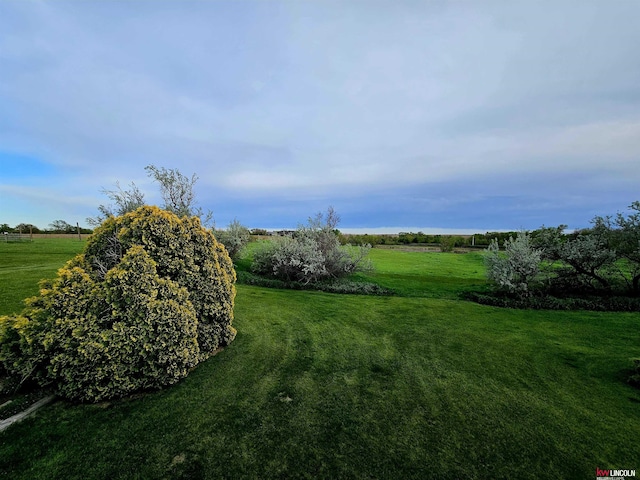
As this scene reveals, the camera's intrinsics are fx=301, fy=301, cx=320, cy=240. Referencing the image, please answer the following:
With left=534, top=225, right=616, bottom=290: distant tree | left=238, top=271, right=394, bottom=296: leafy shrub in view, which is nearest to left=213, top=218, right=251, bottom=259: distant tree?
left=238, top=271, right=394, bottom=296: leafy shrub

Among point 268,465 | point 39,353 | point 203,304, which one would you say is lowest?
point 268,465

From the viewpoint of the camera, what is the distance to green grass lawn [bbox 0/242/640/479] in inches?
112

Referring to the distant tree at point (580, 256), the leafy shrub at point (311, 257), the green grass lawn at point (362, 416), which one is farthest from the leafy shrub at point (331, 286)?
the distant tree at point (580, 256)

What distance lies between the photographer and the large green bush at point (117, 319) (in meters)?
3.71

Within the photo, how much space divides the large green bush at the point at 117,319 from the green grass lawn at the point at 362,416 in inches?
13.1

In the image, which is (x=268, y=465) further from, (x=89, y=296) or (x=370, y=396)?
(x=89, y=296)

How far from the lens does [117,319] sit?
13.1ft

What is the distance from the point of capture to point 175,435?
3203 mm

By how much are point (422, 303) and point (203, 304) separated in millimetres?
7060

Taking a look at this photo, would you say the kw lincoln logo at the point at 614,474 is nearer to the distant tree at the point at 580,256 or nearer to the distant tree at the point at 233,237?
the distant tree at the point at 580,256

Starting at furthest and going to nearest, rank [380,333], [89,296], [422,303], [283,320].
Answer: [422,303] < [283,320] < [380,333] < [89,296]

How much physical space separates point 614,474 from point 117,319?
5.68 m

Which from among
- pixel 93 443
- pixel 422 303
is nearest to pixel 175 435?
pixel 93 443

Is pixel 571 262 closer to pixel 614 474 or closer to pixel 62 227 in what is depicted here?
pixel 614 474
